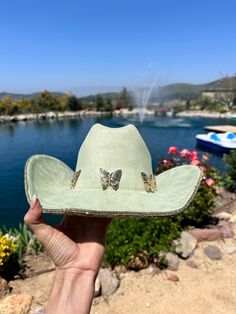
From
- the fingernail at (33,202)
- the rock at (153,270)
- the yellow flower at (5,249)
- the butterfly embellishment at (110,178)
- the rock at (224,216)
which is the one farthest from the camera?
the rock at (224,216)

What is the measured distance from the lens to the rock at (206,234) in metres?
5.57

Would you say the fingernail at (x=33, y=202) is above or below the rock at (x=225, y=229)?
above

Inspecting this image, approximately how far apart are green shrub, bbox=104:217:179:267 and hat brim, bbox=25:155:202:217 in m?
2.98

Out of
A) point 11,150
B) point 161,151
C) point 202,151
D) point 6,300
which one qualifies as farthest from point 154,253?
point 11,150

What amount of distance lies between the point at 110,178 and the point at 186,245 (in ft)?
12.8

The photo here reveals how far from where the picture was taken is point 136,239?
488 centimetres

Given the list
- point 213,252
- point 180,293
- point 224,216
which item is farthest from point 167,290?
point 224,216

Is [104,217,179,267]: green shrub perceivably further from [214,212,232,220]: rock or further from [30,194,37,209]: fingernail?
[30,194,37,209]: fingernail

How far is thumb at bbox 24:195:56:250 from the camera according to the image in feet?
5.15

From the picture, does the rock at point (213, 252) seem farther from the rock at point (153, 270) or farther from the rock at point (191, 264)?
the rock at point (153, 270)

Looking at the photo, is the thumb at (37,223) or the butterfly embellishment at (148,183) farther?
the butterfly embellishment at (148,183)

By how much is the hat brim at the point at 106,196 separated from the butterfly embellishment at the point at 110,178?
0.12 feet

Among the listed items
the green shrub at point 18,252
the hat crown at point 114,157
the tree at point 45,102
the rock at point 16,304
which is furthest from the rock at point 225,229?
the tree at point 45,102

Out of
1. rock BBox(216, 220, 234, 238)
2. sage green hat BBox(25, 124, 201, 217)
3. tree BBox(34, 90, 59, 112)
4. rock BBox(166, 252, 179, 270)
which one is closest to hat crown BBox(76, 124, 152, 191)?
sage green hat BBox(25, 124, 201, 217)
